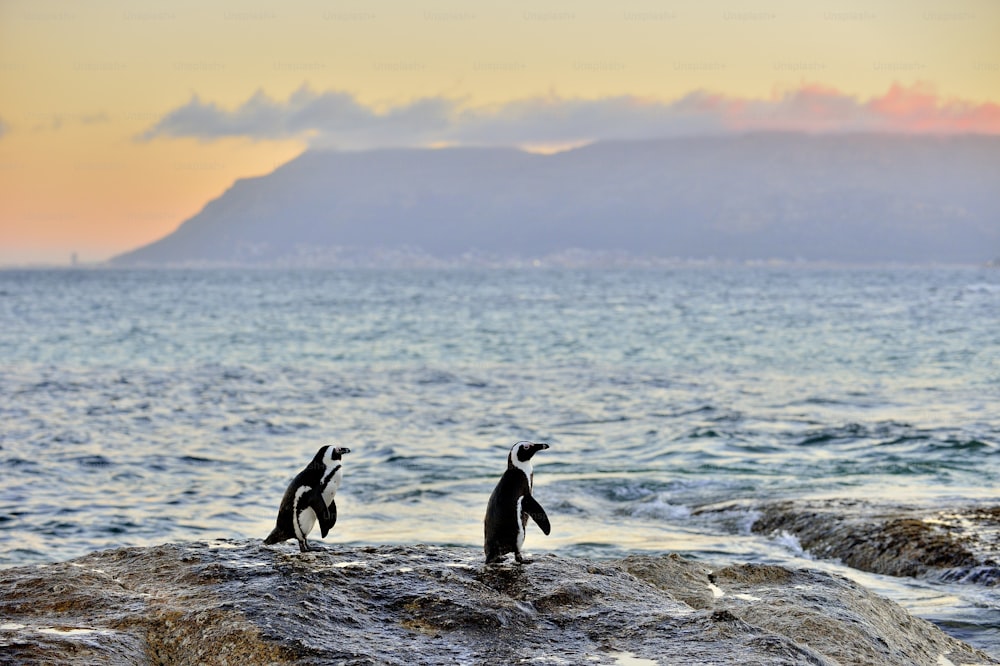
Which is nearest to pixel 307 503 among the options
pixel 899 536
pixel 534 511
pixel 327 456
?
pixel 327 456

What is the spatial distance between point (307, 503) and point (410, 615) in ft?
5.35

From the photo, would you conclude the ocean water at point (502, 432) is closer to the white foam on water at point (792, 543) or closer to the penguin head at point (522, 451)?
the white foam on water at point (792, 543)

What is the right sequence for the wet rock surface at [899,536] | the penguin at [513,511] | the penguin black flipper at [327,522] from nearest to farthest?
the penguin at [513,511] → the penguin black flipper at [327,522] → the wet rock surface at [899,536]

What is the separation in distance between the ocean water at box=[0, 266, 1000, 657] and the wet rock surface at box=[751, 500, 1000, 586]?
267 mm

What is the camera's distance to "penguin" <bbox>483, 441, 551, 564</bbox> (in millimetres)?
6746

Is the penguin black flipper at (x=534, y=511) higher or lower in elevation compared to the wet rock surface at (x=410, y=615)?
higher

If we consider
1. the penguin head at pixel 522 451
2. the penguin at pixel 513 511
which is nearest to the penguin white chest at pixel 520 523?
the penguin at pixel 513 511

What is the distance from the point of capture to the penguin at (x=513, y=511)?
6746 mm

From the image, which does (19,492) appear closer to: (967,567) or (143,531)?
(143,531)

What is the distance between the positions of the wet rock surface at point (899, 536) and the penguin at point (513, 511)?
A: 450 cm

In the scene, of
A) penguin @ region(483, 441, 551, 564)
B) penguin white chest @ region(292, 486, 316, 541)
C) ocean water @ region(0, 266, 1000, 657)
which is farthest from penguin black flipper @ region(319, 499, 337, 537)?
ocean water @ region(0, 266, 1000, 657)

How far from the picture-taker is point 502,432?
19.7m

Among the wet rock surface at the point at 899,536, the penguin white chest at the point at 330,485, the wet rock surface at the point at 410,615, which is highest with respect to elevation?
the penguin white chest at the point at 330,485

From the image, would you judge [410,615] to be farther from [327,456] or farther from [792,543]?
[792,543]
